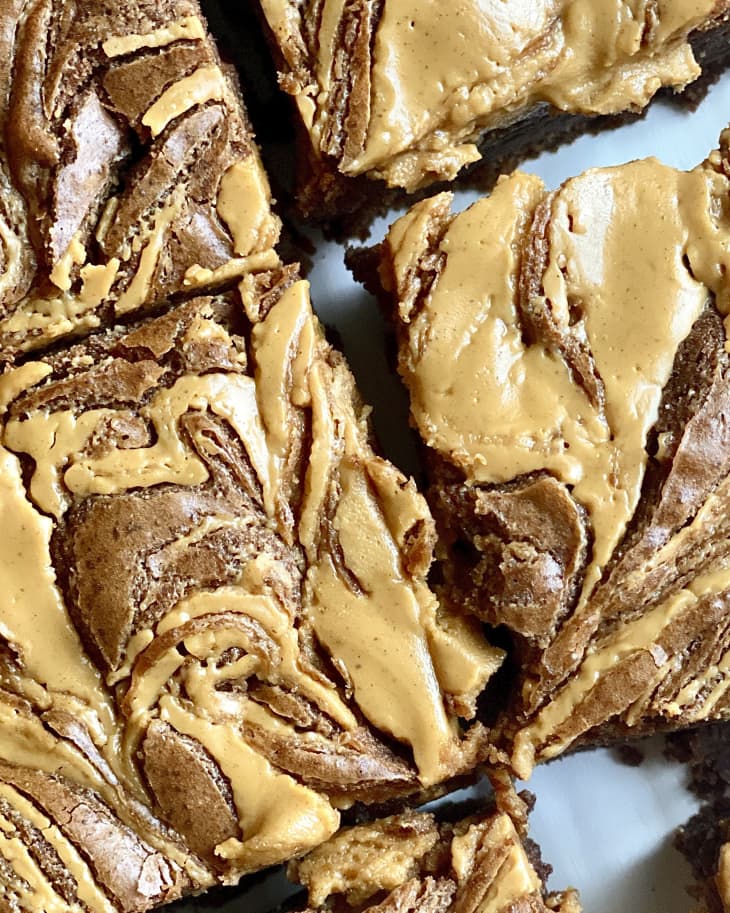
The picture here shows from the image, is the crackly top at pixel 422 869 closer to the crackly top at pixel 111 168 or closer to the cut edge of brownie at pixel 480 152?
the crackly top at pixel 111 168

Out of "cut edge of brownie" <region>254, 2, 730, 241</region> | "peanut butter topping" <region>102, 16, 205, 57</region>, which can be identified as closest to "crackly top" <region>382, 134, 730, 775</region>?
"cut edge of brownie" <region>254, 2, 730, 241</region>

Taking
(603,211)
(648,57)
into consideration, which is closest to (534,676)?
(603,211)

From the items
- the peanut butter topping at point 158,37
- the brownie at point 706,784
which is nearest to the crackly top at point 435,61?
the peanut butter topping at point 158,37

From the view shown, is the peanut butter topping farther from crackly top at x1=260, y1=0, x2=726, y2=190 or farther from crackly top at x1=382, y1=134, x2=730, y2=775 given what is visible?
crackly top at x1=382, y1=134, x2=730, y2=775

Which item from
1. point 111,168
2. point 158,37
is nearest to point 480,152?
point 158,37

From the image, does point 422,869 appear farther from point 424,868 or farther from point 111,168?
point 111,168
